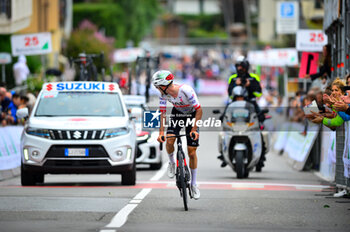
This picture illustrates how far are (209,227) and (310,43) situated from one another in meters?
15.9

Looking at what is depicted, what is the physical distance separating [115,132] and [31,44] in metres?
14.4

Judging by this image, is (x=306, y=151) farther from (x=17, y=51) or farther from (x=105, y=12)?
(x=105, y=12)

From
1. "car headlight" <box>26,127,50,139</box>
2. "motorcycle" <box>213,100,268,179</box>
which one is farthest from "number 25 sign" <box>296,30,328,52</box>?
"car headlight" <box>26,127,50,139</box>

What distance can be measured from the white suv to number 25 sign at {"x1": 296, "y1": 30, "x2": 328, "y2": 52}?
9.60 m

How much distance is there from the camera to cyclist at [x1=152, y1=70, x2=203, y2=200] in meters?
13.2

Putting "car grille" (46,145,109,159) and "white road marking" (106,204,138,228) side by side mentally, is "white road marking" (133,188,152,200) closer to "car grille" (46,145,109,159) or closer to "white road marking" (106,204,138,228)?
"car grille" (46,145,109,159)

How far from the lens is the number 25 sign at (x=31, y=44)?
30562mm

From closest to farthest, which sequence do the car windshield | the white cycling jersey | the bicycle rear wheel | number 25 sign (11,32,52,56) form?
the bicycle rear wheel
the white cycling jersey
the car windshield
number 25 sign (11,32,52,56)

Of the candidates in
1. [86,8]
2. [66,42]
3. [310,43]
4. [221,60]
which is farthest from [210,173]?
[221,60]

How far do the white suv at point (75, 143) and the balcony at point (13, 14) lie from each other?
73.3 ft

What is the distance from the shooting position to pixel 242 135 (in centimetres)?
1962

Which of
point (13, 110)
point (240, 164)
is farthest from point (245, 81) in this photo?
point (13, 110)

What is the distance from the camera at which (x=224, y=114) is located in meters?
20.0

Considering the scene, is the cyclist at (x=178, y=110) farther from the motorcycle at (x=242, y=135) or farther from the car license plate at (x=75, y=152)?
the motorcycle at (x=242, y=135)
